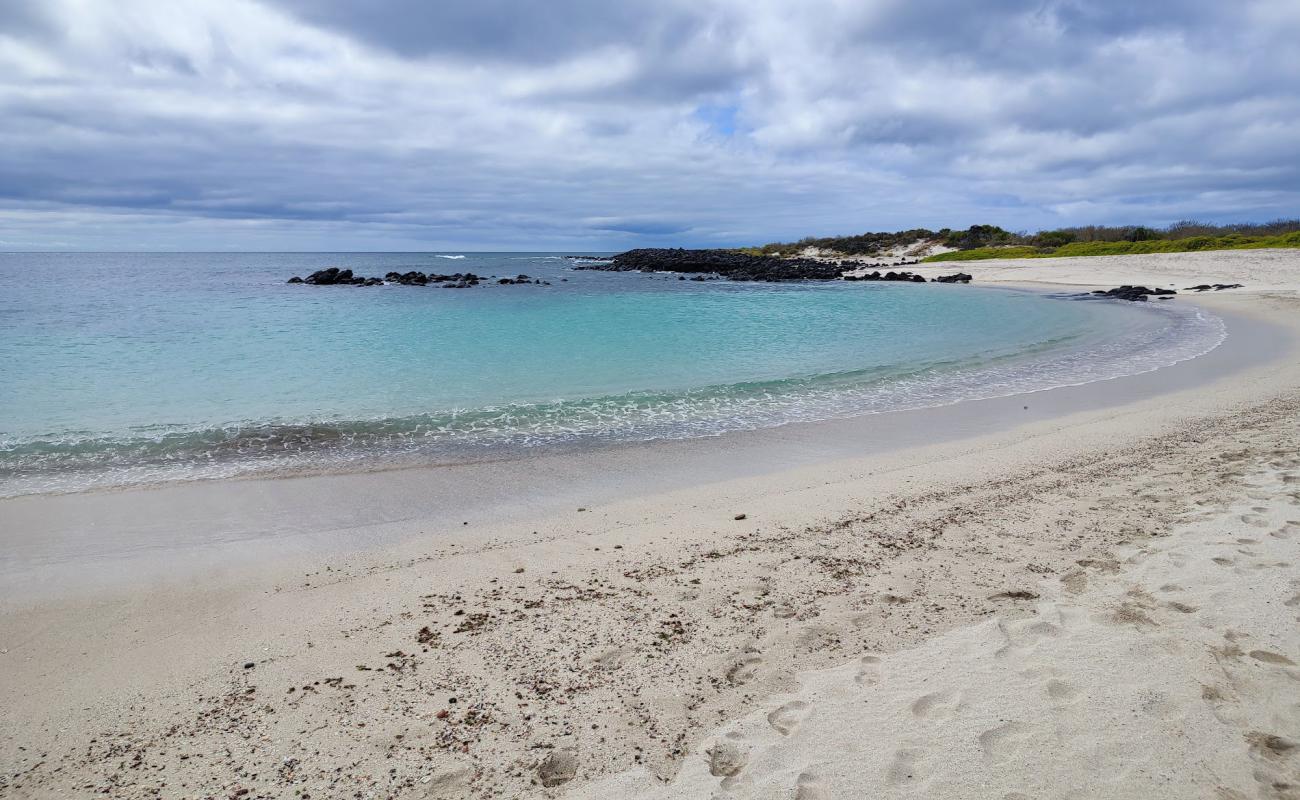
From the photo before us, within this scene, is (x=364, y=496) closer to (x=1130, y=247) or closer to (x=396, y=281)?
(x=396, y=281)

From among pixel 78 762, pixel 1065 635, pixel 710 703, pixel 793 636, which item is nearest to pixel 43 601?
pixel 78 762

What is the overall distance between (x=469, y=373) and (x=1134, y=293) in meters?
35.7

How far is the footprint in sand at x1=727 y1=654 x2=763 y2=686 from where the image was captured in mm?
3889

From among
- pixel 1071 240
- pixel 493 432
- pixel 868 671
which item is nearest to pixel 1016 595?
pixel 868 671

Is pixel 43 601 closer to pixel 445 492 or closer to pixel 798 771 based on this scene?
pixel 445 492

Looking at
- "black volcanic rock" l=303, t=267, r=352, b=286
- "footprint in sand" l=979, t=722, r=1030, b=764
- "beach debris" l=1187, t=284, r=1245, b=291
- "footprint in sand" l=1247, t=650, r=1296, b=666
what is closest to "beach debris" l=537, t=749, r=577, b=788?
"footprint in sand" l=979, t=722, r=1030, b=764

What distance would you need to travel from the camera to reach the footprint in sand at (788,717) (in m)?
3.45

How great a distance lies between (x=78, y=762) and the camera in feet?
11.4

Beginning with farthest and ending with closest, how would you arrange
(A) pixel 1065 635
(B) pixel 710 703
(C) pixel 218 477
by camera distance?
1. (C) pixel 218 477
2. (A) pixel 1065 635
3. (B) pixel 710 703

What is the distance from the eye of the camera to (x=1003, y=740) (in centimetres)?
325

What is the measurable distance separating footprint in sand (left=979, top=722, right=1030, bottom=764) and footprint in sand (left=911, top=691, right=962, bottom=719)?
8.7 inches

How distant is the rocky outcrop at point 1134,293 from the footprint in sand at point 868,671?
37844 millimetres

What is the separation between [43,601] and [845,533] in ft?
22.5

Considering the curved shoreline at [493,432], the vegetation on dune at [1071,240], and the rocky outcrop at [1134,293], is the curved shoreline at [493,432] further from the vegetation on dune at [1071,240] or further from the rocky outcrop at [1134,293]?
the vegetation on dune at [1071,240]
